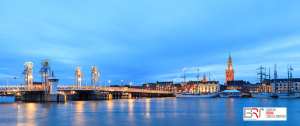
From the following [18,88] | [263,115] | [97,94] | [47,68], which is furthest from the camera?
[97,94]

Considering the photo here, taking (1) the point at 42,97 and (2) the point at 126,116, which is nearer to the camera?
(2) the point at 126,116

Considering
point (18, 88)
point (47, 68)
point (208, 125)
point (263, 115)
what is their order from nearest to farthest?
point (208, 125)
point (263, 115)
point (18, 88)
point (47, 68)

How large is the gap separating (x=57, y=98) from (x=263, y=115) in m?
72.3

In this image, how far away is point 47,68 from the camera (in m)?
101

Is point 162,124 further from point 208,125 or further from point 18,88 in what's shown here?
point 18,88

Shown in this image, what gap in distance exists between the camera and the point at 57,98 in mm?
95500

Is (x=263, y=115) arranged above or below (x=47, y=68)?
below

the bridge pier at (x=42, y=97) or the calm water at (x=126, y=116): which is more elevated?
the calm water at (x=126, y=116)

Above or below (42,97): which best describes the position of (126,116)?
above

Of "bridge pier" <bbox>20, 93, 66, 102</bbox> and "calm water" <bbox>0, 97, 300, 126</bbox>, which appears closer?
"calm water" <bbox>0, 97, 300, 126</bbox>

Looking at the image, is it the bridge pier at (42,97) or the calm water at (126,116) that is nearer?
the calm water at (126,116)

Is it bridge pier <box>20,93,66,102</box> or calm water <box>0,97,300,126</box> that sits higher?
calm water <box>0,97,300,126</box>

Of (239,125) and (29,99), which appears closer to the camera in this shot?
(239,125)

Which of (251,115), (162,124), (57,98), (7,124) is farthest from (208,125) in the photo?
(57,98)
